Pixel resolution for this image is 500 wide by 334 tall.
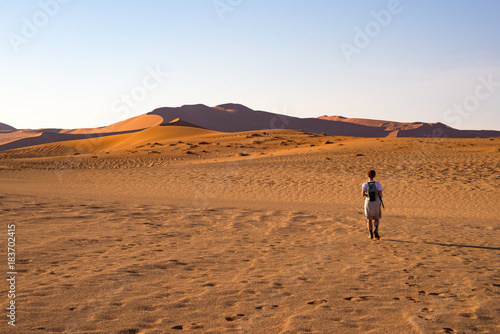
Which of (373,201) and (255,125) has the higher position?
(255,125)

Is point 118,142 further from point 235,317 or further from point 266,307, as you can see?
point 235,317

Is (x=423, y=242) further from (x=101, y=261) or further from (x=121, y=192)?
(x=121, y=192)

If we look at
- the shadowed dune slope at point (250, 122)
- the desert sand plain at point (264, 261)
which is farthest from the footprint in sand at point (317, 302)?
the shadowed dune slope at point (250, 122)

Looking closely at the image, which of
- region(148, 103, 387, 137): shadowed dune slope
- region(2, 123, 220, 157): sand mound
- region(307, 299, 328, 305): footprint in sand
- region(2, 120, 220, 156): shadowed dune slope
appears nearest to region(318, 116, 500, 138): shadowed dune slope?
region(148, 103, 387, 137): shadowed dune slope

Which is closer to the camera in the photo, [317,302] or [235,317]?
[235,317]

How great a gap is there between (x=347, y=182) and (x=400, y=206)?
185 inches

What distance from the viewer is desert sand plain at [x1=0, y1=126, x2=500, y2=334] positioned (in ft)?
13.8

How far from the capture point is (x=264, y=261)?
660 cm

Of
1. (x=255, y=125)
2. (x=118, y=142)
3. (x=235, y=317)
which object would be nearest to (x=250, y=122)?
(x=255, y=125)

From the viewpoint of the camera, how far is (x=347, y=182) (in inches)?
748

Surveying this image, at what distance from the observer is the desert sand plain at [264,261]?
4199mm

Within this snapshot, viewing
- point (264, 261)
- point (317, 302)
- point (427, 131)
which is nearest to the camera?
point (317, 302)

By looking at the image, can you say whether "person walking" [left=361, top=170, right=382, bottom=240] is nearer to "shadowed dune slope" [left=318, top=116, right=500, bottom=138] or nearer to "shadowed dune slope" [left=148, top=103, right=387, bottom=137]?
"shadowed dune slope" [left=318, top=116, right=500, bottom=138]

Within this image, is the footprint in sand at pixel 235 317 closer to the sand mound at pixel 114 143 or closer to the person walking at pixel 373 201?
the person walking at pixel 373 201
